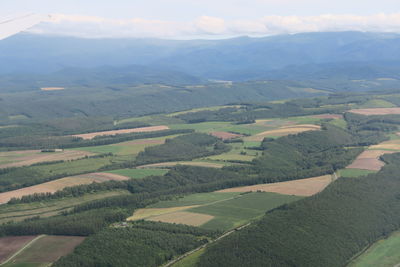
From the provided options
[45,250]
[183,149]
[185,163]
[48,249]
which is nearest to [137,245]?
[48,249]

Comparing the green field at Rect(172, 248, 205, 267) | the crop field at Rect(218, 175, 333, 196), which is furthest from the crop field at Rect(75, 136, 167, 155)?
the green field at Rect(172, 248, 205, 267)

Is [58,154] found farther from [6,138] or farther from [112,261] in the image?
[112,261]

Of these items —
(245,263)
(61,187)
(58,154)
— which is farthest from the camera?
(58,154)

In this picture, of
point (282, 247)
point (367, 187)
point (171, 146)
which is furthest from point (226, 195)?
point (171, 146)

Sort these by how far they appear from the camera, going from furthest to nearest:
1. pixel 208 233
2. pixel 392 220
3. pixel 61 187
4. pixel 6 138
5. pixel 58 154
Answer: pixel 6 138
pixel 58 154
pixel 61 187
pixel 392 220
pixel 208 233

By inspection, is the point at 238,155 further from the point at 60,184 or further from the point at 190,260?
the point at 190,260

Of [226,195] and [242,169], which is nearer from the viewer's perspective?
[226,195]

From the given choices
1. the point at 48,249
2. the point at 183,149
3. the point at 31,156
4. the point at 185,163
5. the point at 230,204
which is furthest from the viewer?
the point at 183,149
